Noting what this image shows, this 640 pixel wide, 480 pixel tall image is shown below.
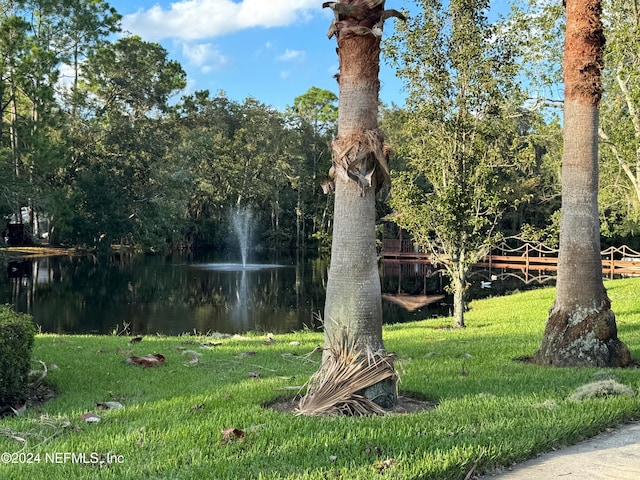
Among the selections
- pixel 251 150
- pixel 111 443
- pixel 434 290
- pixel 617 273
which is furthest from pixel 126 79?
pixel 111 443

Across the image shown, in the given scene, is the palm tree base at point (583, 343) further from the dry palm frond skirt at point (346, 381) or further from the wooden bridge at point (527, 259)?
the wooden bridge at point (527, 259)

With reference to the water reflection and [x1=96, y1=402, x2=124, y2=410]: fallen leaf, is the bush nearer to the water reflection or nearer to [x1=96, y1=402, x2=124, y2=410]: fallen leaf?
[x1=96, y1=402, x2=124, y2=410]: fallen leaf

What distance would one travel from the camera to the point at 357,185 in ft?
17.6

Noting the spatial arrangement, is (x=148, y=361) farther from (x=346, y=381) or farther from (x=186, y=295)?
(x=186, y=295)

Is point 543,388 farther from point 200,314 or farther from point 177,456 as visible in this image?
point 200,314

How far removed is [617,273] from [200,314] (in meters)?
22.7

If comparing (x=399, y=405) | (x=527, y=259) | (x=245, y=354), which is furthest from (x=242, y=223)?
(x=399, y=405)

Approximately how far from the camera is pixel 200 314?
19781mm

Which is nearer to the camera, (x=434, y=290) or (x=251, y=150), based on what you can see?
(x=434, y=290)

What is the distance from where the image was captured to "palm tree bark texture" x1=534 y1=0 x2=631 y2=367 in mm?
7543

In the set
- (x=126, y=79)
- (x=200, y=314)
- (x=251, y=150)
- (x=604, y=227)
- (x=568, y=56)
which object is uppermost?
(x=126, y=79)

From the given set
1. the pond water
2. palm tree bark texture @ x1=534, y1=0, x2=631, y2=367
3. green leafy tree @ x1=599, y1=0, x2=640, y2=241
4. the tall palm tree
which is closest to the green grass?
palm tree bark texture @ x1=534, y1=0, x2=631, y2=367

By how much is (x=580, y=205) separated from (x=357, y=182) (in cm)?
393

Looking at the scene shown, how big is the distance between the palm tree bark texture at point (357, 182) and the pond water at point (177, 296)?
10487 mm
